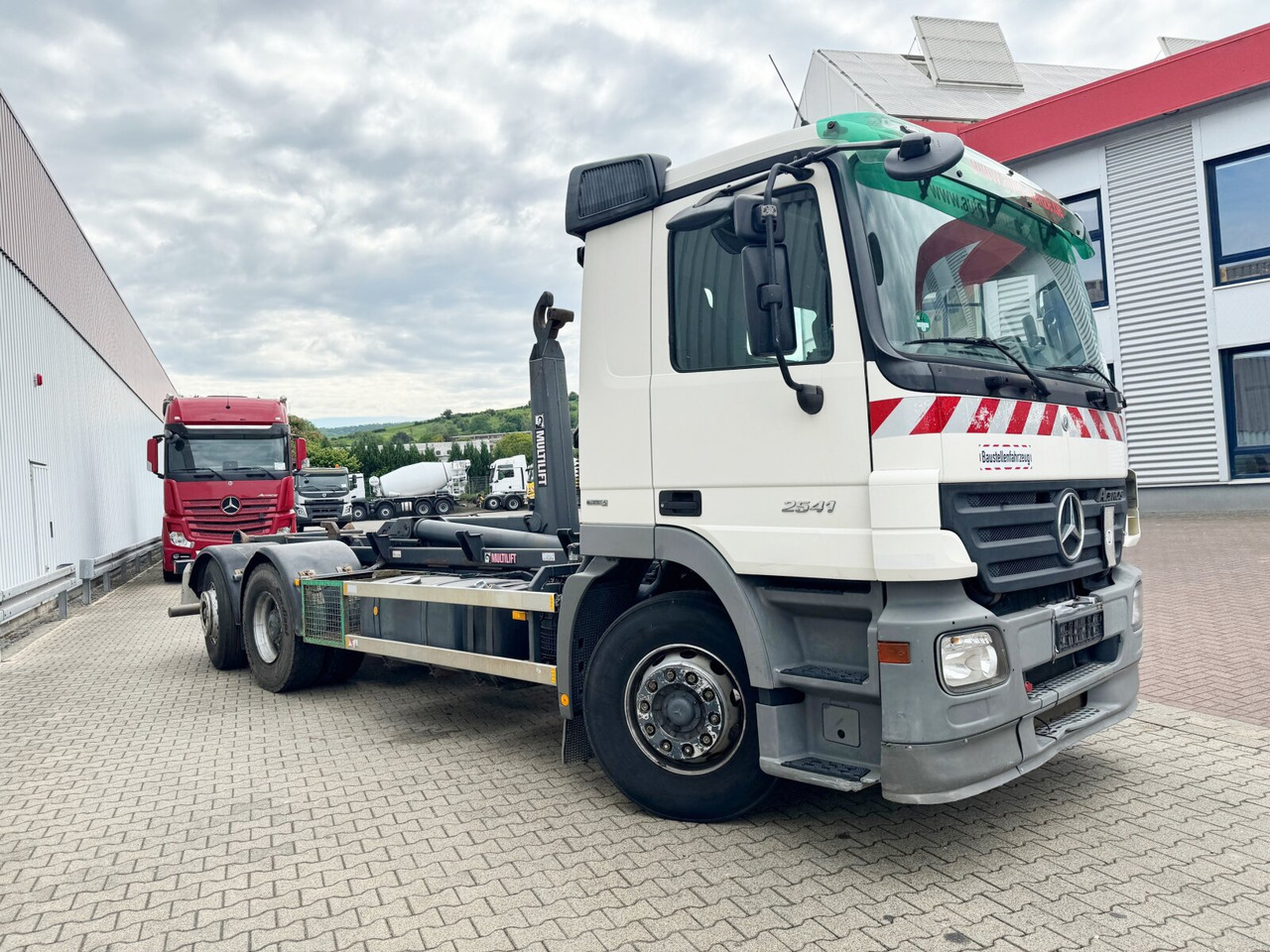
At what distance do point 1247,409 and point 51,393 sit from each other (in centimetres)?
1999

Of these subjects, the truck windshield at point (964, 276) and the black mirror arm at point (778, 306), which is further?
the truck windshield at point (964, 276)

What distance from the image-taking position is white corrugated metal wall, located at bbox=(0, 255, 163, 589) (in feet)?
39.0

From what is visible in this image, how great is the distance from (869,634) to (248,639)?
5.87 metres

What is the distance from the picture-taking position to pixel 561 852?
153 inches

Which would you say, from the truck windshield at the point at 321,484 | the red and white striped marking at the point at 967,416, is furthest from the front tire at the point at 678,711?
the truck windshield at the point at 321,484

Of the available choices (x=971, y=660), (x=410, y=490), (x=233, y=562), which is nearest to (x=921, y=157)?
(x=971, y=660)

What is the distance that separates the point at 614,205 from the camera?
4512mm

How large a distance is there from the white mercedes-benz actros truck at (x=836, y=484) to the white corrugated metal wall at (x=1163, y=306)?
1425 centimetres

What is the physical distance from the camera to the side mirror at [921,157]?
345 centimetres

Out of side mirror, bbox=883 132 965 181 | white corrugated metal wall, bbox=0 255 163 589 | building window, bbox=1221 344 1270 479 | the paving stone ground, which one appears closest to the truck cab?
white corrugated metal wall, bbox=0 255 163 589

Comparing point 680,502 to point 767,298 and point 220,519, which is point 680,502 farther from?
point 220,519

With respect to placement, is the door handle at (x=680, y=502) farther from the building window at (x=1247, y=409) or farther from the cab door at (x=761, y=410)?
the building window at (x=1247, y=409)

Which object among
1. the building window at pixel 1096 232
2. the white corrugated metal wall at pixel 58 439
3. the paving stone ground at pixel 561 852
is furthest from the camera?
the building window at pixel 1096 232

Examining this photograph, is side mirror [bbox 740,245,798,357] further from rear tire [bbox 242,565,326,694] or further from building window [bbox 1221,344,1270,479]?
building window [bbox 1221,344,1270,479]
